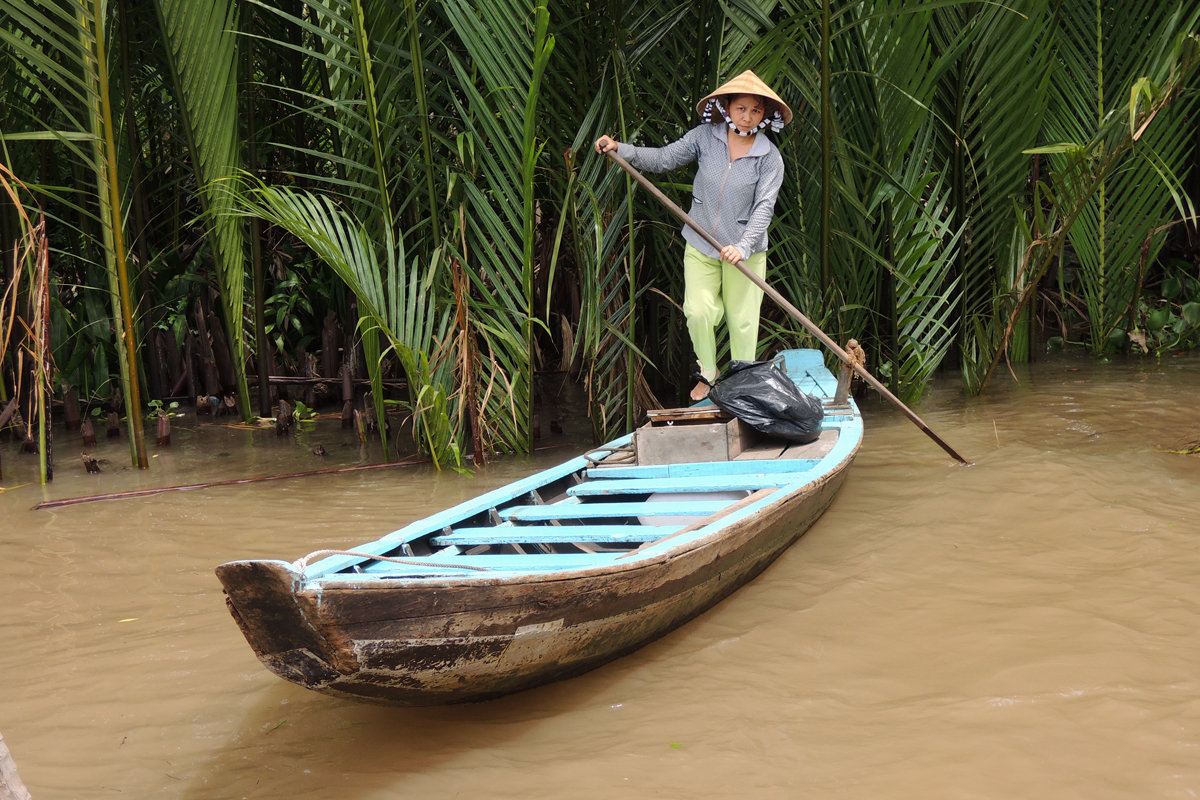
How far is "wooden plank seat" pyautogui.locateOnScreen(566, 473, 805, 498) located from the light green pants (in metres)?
1.15

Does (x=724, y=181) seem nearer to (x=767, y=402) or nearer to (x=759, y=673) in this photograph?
(x=767, y=402)

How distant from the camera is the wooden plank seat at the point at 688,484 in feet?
11.1

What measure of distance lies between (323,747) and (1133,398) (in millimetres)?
4837

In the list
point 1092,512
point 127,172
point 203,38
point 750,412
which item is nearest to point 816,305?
point 750,412

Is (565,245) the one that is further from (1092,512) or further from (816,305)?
(1092,512)

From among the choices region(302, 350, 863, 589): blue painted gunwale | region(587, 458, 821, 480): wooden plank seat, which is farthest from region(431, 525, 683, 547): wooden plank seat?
region(587, 458, 821, 480): wooden plank seat

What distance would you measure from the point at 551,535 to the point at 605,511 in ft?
0.99

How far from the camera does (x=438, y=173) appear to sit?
16.0ft

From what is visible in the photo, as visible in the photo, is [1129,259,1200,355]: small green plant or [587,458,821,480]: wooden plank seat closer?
[587,458,821,480]: wooden plank seat

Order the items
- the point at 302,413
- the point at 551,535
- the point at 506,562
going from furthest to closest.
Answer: the point at 302,413
the point at 551,535
the point at 506,562

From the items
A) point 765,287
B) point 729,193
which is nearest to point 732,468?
point 765,287

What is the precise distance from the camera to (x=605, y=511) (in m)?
3.21

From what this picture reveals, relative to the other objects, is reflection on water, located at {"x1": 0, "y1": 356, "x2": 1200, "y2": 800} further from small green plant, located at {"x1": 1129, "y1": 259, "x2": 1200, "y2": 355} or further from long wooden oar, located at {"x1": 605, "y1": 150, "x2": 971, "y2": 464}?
small green plant, located at {"x1": 1129, "y1": 259, "x2": 1200, "y2": 355}

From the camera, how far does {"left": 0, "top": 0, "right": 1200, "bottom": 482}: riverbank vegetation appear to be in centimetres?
444
